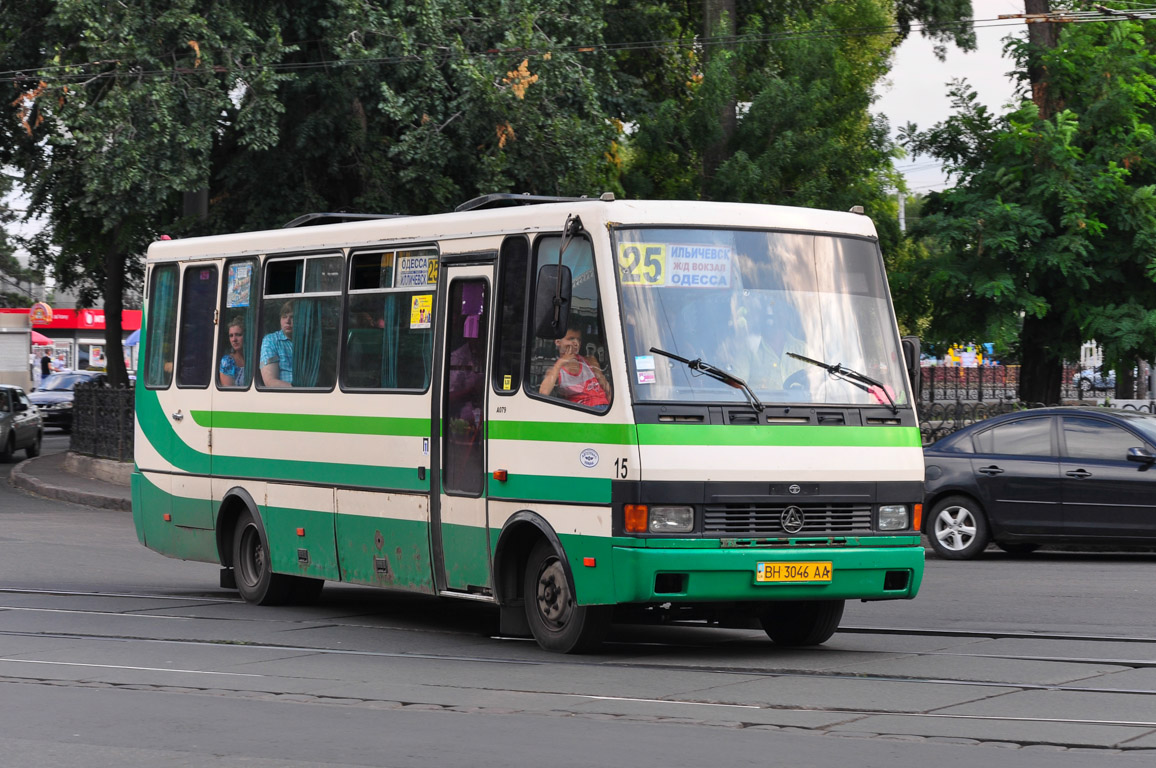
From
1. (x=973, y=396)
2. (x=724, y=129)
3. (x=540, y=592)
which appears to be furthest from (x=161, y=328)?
(x=973, y=396)

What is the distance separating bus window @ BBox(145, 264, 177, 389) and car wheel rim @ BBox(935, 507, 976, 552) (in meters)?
7.88

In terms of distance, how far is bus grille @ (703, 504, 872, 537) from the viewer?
941cm

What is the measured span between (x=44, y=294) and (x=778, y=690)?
98.8m

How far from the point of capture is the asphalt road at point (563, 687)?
22.9ft

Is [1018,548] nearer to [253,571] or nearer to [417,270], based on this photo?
[253,571]

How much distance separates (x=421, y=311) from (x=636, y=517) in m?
2.72

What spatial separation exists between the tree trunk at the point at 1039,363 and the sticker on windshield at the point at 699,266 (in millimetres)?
15375

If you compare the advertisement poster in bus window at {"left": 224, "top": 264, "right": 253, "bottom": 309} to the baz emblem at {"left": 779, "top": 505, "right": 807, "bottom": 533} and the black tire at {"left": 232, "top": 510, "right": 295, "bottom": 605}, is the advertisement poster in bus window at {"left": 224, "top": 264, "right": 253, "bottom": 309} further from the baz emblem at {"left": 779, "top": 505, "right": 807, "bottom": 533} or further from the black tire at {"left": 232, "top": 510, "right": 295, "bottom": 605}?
the baz emblem at {"left": 779, "top": 505, "right": 807, "bottom": 533}

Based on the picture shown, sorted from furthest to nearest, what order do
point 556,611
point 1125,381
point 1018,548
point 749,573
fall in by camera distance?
point 1125,381 → point 1018,548 → point 556,611 → point 749,573

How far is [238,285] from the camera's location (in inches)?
531

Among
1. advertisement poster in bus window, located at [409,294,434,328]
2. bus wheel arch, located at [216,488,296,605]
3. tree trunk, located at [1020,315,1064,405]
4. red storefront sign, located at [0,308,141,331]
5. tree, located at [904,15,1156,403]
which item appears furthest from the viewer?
red storefront sign, located at [0,308,141,331]

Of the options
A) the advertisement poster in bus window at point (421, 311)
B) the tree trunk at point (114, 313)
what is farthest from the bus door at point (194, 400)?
the tree trunk at point (114, 313)

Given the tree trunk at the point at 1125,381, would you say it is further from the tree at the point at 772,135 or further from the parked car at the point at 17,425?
the parked car at the point at 17,425

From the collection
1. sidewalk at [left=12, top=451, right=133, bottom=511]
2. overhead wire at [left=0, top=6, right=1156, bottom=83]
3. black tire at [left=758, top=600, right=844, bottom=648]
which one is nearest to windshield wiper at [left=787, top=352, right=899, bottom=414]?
black tire at [left=758, top=600, right=844, bottom=648]
